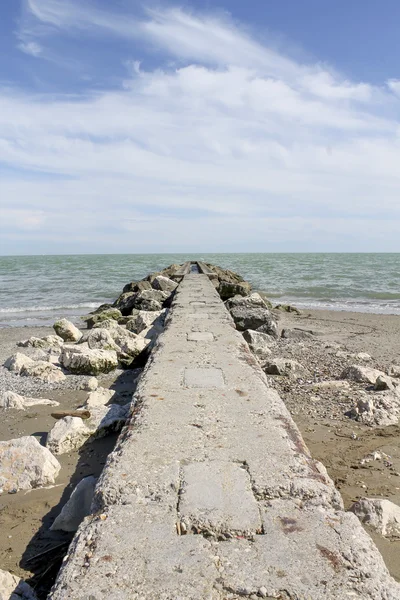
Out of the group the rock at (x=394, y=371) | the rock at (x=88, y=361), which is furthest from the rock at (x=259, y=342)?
the rock at (x=88, y=361)

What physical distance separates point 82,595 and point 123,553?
232 mm

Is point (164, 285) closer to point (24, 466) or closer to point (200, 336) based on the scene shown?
point (200, 336)

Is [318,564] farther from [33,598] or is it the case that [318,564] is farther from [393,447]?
[393,447]

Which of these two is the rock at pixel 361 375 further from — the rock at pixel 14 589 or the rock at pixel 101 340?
the rock at pixel 14 589

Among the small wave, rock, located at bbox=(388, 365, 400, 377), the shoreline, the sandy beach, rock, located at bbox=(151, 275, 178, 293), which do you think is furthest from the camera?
the small wave

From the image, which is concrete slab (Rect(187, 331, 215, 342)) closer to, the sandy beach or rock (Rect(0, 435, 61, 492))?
the sandy beach

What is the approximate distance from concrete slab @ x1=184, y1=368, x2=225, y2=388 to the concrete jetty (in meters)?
0.39

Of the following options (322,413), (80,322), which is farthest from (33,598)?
(80,322)

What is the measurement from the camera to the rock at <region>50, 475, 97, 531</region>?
8.57 feet

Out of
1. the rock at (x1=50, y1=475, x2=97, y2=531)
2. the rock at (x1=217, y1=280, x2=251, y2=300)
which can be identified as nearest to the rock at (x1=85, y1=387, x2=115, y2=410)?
the rock at (x1=50, y1=475, x2=97, y2=531)

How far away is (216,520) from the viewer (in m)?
2.01

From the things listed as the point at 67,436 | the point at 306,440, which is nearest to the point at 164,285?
the point at 306,440

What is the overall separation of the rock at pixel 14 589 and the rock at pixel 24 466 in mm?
1038

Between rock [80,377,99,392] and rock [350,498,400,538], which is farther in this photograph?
rock [80,377,99,392]
